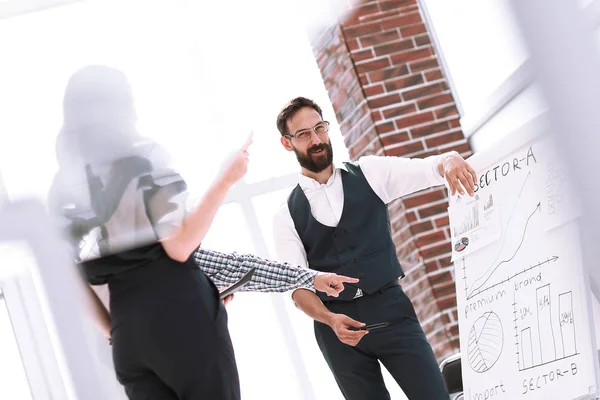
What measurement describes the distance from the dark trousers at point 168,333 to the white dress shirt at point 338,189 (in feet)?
3.35

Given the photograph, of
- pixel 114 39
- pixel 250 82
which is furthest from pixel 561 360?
pixel 114 39

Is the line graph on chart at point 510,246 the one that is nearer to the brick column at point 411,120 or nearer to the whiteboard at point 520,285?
the whiteboard at point 520,285

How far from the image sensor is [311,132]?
2.48 m

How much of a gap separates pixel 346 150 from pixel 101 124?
3382 mm

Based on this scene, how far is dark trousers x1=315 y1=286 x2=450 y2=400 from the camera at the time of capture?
7.32 ft

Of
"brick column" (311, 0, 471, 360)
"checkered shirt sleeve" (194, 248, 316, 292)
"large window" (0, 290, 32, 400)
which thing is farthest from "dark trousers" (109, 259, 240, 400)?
"brick column" (311, 0, 471, 360)

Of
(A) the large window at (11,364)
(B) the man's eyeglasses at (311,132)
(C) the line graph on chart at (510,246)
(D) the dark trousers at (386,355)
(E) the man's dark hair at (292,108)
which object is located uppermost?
(E) the man's dark hair at (292,108)

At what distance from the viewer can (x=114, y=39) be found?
1030mm

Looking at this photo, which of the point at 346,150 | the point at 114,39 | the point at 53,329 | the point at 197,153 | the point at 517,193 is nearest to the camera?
the point at 53,329

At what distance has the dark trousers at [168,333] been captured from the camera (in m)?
1.35

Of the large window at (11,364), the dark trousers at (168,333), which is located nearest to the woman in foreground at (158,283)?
the dark trousers at (168,333)

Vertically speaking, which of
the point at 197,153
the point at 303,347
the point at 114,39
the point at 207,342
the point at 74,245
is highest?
the point at 114,39

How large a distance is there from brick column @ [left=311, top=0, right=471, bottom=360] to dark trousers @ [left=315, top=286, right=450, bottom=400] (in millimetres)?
1567

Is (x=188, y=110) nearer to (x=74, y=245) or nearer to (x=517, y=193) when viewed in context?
(x=74, y=245)
